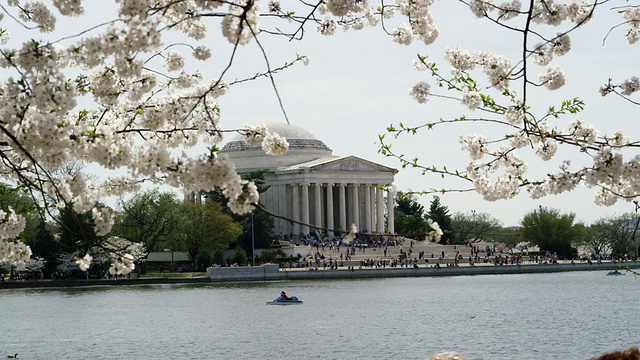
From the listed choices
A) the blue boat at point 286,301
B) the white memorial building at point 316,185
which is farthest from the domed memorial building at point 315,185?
the blue boat at point 286,301

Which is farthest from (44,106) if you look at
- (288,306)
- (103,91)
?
(288,306)

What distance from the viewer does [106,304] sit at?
221ft

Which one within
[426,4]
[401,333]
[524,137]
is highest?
[426,4]

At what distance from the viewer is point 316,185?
13575cm

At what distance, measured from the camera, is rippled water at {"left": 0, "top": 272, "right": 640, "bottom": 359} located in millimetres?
42688

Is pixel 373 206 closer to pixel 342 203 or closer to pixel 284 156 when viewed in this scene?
pixel 342 203

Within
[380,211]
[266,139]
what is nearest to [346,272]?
[380,211]

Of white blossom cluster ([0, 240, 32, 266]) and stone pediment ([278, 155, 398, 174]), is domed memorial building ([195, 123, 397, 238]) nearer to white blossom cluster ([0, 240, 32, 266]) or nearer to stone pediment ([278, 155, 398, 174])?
stone pediment ([278, 155, 398, 174])

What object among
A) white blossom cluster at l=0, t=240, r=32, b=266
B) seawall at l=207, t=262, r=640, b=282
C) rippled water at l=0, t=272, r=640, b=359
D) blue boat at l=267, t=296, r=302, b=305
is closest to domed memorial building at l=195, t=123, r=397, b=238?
seawall at l=207, t=262, r=640, b=282

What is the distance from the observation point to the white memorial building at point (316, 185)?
440 ft

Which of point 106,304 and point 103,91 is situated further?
point 106,304

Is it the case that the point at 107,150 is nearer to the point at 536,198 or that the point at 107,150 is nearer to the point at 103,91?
the point at 103,91

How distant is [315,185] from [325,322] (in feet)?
271

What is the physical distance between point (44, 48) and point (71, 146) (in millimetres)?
797
